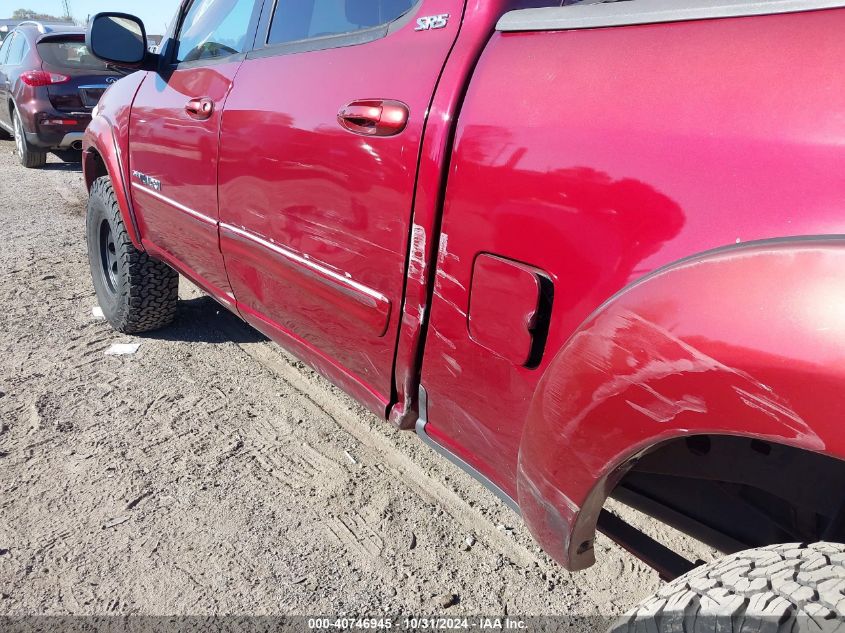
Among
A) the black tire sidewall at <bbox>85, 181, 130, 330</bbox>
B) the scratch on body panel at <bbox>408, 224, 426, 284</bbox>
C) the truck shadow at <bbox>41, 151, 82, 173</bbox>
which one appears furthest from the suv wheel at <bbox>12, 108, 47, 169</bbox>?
the scratch on body panel at <bbox>408, 224, 426, 284</bbox>

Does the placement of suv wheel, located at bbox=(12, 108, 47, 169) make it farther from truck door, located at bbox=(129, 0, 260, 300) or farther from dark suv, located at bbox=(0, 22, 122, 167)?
truck door, located at bbox=(129, 0, 260, 300)

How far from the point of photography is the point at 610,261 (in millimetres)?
1242

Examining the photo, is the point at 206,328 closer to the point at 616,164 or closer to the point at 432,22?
the point at 432,22

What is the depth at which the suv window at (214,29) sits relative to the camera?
2.60m

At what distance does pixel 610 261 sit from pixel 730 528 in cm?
81

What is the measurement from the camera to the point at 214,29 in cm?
279

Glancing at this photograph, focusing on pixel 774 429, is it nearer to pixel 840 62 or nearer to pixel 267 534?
pixel 840 62

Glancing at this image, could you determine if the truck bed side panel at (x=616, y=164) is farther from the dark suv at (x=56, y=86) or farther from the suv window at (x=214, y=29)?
the dark suv at (x=56, y=86)

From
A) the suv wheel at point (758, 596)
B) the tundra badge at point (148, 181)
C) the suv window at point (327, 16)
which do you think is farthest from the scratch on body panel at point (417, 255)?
the tundra badge at point (148, 181)

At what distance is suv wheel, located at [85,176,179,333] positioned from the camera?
344 centimetres

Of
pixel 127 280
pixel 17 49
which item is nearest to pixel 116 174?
pixel 127 280

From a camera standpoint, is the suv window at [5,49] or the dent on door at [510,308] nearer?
the dent on door at [510,308]

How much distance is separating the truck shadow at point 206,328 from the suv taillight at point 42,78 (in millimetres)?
5301

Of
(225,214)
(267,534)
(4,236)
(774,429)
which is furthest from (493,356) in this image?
(4,236)
